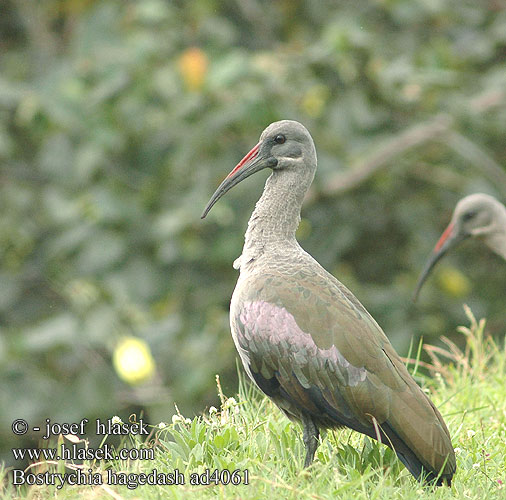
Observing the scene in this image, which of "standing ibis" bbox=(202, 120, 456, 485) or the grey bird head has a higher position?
the grey bird head

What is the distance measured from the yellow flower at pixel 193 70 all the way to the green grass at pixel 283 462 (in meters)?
3.16

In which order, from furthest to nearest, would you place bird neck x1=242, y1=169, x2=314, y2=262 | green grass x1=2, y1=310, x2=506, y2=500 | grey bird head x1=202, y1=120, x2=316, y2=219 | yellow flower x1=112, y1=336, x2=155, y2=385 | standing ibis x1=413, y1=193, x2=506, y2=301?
1. standing ibis x1=413, y1=193, x2=506, y2=301
2. yellow flower x1=112, y1=336, x2=155, y2=385
3. grey bird head x1=202, y1=120, x2=316, y2=219
4. bird neck x1=242, y1=169, x2=314, y2=262
5. green grass x1=2, y1=310, x2=506, y2=500

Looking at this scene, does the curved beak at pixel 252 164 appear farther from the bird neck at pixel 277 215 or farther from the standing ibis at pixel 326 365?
the standing ibis at pixel 326 365

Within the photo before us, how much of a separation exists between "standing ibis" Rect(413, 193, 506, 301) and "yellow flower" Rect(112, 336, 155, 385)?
1.94 meters

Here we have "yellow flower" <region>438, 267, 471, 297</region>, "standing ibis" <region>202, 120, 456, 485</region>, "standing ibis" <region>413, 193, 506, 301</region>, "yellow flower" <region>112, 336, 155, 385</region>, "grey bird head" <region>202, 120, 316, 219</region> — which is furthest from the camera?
"yellow flower" <region>438, 267, 471, 297</region>

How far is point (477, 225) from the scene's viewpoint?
745cm

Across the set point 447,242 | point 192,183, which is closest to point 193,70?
point 192,183

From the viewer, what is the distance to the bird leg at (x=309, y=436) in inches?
175

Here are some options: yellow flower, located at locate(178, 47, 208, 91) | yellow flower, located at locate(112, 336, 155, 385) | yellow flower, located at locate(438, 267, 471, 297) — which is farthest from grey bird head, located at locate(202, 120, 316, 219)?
yellow flower, located at locate(438, 267, 471, 297)

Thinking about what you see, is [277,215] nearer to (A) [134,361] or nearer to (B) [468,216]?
(A) [134,361]

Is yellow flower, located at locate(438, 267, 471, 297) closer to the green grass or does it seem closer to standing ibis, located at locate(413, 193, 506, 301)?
standing ibis, located at locate(413, 193, 506, 301)

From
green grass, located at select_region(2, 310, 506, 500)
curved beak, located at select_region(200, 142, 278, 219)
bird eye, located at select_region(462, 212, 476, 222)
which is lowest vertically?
green grass, located at select_region(2, 310, 506, 500)

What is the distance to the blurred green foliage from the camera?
24.3 feet

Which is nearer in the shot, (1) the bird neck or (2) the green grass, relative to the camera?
(2) the green grass
